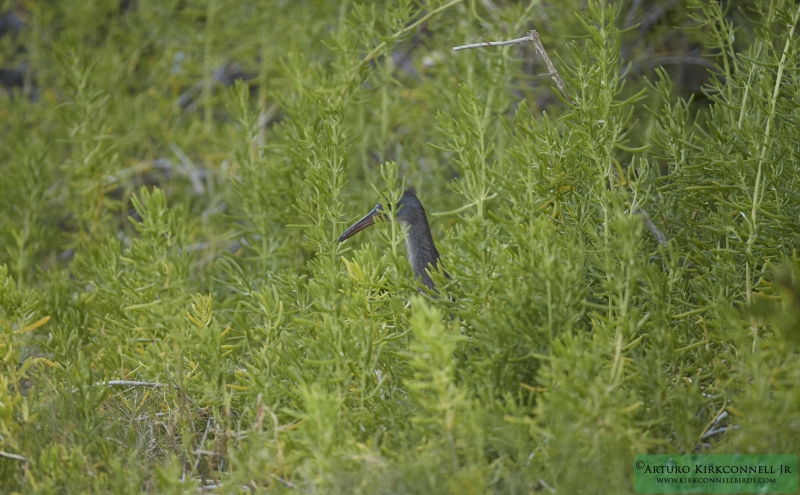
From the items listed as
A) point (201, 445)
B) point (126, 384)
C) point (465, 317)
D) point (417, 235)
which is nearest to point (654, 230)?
point (465, 317)

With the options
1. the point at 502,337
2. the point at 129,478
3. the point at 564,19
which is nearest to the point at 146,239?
the point at 129,478

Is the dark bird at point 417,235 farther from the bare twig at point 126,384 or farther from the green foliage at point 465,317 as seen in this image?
the bare twig at point 126,384

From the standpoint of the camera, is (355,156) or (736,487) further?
(355,156)

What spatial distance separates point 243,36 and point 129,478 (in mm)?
→ 3508

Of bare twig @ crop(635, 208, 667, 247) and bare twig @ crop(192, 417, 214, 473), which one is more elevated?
bare twig @ crop(635, 208, 667, 247)

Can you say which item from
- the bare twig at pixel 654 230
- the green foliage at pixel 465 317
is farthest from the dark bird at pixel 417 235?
the bare twig at pixel 654 230

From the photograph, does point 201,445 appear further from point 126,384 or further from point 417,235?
point 417,235

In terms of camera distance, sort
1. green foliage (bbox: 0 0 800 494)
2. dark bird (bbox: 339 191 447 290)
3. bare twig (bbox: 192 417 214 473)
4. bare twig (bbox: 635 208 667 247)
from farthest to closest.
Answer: dark bird (bbox: 339 191 447 290)
bare twig (bbox: 635 208 667 247)
bare twig (bbox: 192 417 214 473)
green foliage (bbox: 0 0 800 494)

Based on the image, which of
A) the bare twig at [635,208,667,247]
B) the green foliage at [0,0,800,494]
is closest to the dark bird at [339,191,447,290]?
the green foliage at [0,0,800,494]

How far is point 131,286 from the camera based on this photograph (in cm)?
280

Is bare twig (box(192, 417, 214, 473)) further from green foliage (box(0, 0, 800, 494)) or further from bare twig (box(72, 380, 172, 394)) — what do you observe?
bare twig (box(72, 380, 172, 394))

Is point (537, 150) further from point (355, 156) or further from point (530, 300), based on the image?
point (355, 156)

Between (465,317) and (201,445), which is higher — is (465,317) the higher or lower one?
the higher one

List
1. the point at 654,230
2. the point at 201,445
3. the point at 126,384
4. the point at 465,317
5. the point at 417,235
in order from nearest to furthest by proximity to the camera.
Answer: the point at 465,317
the point at 201,445
the point at 654,230
the point at 126,384
the point at 417,235
